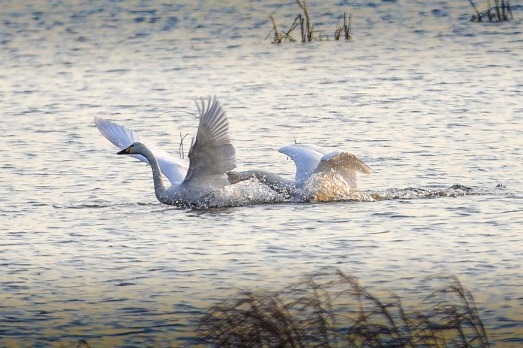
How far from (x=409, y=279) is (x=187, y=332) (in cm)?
203

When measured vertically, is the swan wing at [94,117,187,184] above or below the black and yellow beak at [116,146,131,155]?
below

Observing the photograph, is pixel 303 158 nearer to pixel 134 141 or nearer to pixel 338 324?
pixel 134 141

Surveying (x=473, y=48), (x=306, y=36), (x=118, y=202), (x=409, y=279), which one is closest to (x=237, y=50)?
(x=306, y=36)

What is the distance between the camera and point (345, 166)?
49.4 ft

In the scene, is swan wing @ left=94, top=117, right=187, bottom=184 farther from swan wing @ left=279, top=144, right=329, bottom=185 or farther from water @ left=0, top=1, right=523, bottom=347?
swan wing @ left=279, top=144, right=329, bottom=185

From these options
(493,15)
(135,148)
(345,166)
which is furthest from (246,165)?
(493,15)

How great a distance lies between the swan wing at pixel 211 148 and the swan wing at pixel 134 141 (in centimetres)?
118

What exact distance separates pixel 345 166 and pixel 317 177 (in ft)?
1.20

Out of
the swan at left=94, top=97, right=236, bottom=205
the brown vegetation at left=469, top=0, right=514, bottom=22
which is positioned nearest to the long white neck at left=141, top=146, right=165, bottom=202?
the swan at left=94, top=97, right=236, bottom=205

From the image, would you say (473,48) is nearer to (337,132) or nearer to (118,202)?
(337,132)

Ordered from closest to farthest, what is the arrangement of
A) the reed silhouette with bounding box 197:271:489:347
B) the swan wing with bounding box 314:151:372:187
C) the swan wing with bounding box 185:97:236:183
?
the reed silhouette with bounding box 197:271:489:347
the swan wing with bounding box 185:97:236:183
the swan wing with bounding box 314:151:372:187

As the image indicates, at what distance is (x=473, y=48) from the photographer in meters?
26.6

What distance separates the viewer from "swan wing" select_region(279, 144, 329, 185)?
15.0 metres

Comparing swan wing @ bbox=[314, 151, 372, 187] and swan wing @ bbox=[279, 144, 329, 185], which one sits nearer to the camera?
swan wing @ bbox=[314, 151, 372, 187]
